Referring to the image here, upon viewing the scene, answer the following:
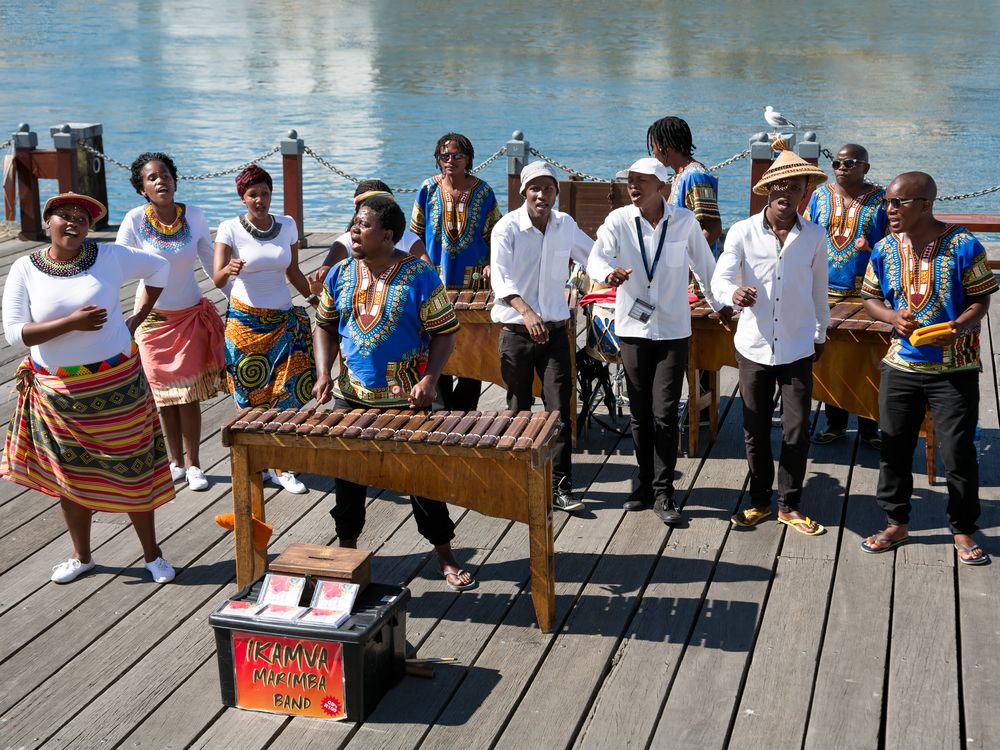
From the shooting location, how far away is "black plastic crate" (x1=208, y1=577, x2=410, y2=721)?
13.7 feet

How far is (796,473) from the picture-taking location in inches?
225

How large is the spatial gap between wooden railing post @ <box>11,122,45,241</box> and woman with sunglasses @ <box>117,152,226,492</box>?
6.36m

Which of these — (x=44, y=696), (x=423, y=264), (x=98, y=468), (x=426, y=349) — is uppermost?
(x=423, y=264)

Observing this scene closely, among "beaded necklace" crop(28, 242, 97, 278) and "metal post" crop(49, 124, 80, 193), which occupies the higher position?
"beaded necklace" crop(28, 242, 97, 278)

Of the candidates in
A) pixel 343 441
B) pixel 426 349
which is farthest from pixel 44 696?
pixel 426 349

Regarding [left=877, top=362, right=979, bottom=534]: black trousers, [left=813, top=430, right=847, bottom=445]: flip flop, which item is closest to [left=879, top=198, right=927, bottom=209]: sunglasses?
[left=877, top=362, right=979, bottom=534]: black trousers

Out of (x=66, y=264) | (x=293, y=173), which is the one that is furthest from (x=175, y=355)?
(x=293, y=173)

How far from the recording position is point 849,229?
6.54 metres

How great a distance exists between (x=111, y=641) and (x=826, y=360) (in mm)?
3671

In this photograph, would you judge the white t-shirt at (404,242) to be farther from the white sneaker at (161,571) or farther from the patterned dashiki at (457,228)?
the white sneaker at (161,571)

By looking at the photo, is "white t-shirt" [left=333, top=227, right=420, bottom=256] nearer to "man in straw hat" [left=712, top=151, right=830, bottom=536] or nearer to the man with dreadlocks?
the man with dreadlocks

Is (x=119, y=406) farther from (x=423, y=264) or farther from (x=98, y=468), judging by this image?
(x=423, y=264)

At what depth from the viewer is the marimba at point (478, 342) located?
6.58 metres

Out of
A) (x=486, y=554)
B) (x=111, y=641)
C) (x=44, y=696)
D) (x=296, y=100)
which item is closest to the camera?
(x=44, y=696)
